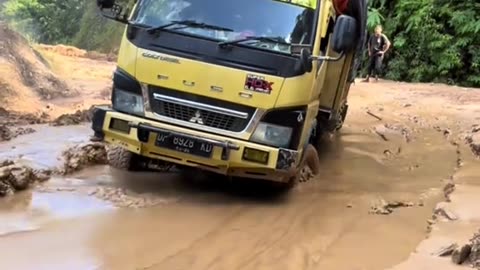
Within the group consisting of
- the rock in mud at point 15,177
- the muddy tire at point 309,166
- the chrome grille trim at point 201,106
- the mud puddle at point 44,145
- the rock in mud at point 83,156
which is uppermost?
the chrome grille trim at point 201,106

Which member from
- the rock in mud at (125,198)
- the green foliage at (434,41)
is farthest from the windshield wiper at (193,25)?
the green foliage at (434,41)

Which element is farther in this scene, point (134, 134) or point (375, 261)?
point (134, 134)

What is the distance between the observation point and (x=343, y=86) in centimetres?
991

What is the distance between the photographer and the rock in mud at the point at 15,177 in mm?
7258

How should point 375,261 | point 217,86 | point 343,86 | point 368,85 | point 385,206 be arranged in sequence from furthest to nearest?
point 368,85 → point 343,86 → point 385,206 → point 217,86 → point 375,261

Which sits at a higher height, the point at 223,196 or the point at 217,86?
the point at 217,86

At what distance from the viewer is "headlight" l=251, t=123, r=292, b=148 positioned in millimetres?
7184

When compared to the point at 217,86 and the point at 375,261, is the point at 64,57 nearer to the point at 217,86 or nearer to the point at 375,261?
the point at 217,86

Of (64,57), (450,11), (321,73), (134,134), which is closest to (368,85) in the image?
(450,11)

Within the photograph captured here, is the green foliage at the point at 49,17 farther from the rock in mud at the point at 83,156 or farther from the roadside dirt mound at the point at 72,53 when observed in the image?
the rock in mud at the point at 83,156

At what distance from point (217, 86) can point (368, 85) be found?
50.3 feet

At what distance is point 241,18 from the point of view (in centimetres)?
749

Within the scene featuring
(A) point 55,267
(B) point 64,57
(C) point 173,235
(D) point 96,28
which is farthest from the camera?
(D) point 96,28

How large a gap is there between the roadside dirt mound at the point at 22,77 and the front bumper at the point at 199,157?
7774mm
